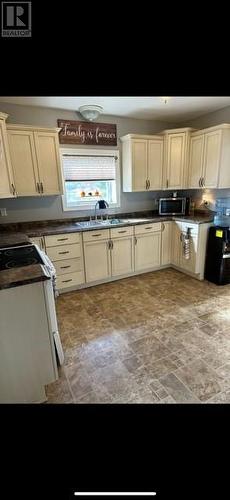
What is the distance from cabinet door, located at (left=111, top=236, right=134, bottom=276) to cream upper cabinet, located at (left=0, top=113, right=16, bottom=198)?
1.55 meters

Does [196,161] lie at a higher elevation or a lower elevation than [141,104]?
lower

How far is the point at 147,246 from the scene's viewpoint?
12.0 ft

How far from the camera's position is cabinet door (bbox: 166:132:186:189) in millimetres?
3611

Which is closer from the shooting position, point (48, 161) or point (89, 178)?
point (48, 161)

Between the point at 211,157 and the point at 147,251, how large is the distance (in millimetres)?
1706

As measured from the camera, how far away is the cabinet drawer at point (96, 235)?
10.3 feet

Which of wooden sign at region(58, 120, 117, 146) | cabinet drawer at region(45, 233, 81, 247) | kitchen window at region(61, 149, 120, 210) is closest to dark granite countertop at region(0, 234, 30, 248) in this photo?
cabinet drawer at region(45, 233, 81, 247)

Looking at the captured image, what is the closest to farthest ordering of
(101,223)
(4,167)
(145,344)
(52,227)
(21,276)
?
(21,276)
(145,344)
(4,167)
(52,227)
(101,223)

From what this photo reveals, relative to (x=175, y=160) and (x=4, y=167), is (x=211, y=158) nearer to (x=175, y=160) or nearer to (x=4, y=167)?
(x=175, y=160)
